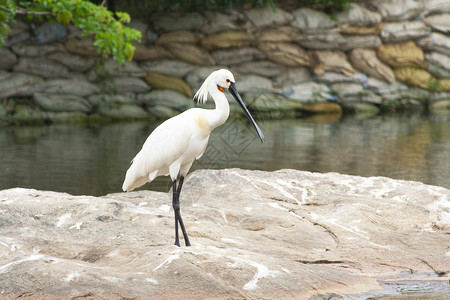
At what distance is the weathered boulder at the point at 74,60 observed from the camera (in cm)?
2811

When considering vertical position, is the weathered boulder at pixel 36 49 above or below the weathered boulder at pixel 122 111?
above

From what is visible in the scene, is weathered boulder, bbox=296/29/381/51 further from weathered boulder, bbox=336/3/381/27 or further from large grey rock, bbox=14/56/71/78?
large grey rock, bbox=14/56/71/78

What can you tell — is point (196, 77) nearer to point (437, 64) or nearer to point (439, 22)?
point (437, 64)

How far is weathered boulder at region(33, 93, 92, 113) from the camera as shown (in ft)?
89.0

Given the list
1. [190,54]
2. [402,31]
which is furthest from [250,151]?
[402,31]

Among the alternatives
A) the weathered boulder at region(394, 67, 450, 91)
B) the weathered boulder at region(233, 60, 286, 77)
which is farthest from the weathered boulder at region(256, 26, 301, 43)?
the weathered boulder at region(394, 67, 450, 91)

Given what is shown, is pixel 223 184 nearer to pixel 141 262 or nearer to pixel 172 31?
pixel 141 262

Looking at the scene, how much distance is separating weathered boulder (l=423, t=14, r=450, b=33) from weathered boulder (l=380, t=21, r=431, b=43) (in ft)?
1.85

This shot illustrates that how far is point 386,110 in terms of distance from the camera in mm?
31438

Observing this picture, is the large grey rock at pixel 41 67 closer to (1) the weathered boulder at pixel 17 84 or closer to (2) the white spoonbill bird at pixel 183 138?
(1) the weathered boulder at pixel 17 84

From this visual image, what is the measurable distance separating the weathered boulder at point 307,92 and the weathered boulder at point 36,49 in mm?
9666

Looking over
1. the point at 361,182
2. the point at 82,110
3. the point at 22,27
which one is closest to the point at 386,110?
the point at 82,110

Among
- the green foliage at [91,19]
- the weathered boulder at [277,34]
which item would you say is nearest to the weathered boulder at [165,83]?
the weathered boulder at [277,34]

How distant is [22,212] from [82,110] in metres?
20.3
